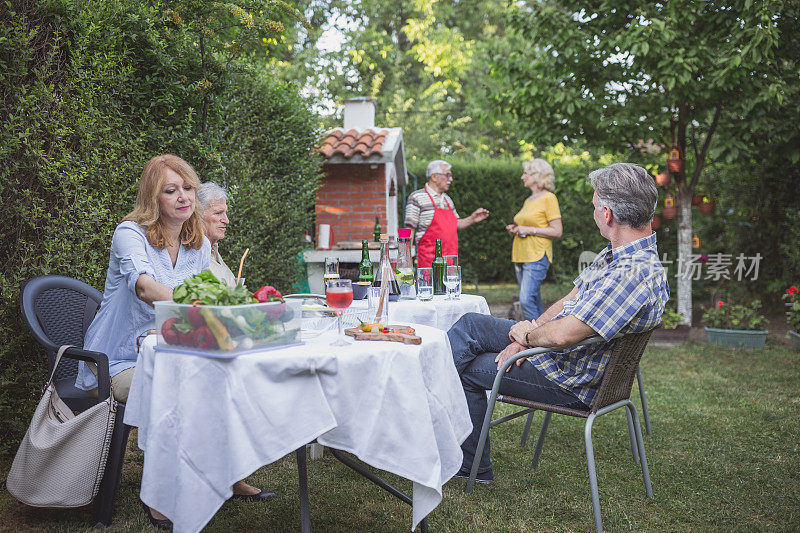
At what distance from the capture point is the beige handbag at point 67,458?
2721mm

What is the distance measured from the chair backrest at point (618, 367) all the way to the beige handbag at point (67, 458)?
2.19 m

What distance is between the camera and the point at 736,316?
7762 mm

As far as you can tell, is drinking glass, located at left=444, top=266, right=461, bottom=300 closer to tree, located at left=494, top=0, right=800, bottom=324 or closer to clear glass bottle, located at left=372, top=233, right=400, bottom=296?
clear glass bottle, located at left=372, top=233, right=400, bottom=296

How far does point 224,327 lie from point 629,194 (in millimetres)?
1919

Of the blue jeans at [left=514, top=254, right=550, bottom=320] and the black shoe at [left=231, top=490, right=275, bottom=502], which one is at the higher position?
the blue jeans at [left=514, top=254, right=550, bottom=320]

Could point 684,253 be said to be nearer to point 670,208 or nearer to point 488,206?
point 670,208

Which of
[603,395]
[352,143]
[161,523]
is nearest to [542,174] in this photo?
[352,143]

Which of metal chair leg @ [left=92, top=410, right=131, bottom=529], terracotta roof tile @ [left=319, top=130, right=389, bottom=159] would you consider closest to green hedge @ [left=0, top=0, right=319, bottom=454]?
metal chair leg @ [left=92, top=410, right=131, bottom=529]

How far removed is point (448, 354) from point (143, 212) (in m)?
1.67

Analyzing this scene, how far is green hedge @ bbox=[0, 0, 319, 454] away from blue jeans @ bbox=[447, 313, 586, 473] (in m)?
2.15

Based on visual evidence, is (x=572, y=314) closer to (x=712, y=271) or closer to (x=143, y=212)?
(x=143, y=212)

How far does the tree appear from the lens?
712 centimetres

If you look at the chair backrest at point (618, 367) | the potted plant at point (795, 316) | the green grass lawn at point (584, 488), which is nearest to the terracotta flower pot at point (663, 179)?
the potted plant at point (795, 316)

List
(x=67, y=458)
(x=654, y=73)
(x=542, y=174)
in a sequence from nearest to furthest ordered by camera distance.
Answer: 1. (x=67, y=458)
2. (x=542, y=174)
3. (x=654, y=73)
